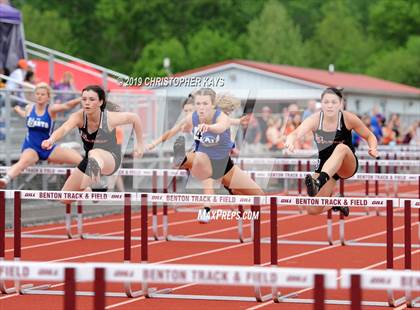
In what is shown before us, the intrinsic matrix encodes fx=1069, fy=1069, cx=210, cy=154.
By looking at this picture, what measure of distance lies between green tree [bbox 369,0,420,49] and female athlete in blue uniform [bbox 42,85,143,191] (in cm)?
6537

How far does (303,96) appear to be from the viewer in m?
31.9

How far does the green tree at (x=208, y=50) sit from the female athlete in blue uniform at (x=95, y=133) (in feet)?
165

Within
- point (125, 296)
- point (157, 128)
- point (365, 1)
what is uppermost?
point (365, 1)

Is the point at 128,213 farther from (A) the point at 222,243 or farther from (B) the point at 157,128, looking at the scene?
(B) the point at 157,128

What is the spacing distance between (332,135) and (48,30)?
55.6m

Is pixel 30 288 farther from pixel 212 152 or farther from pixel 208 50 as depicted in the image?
pixel 208 50

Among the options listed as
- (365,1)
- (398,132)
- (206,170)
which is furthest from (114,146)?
(365,1)

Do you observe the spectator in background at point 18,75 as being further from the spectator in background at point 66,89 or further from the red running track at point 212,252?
the red running track at point 212,252

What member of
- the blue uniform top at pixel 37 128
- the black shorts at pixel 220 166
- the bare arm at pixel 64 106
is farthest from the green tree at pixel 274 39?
the black shorts at pixel 220 166

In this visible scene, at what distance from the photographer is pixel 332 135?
33.7ft

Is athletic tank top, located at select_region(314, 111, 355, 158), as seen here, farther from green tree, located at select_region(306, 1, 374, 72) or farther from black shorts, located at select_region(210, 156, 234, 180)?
green tree, located at select_region(306, 1, 374, 72)

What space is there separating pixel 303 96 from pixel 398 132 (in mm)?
3353

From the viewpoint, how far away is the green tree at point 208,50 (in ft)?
203

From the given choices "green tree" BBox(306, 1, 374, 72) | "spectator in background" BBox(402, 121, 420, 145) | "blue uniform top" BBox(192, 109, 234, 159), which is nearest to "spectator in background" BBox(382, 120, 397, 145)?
"spectator in background" BBox(402, 121, 420, 145)
